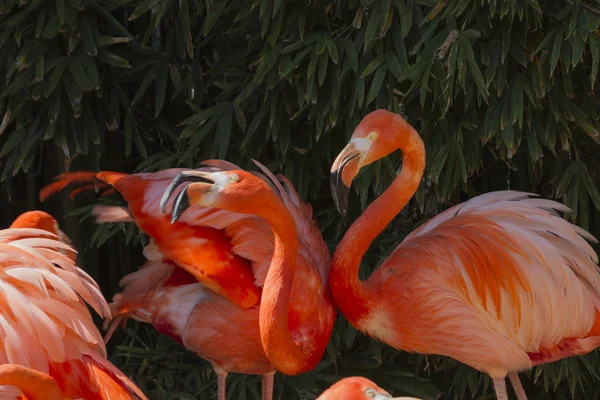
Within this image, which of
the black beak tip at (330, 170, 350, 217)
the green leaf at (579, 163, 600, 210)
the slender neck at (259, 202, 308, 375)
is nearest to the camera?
the slender neck at (259, 202, 308, 375)

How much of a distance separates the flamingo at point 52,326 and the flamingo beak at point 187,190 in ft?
Answer: 0.99

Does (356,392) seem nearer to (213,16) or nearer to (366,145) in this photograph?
(366,145)

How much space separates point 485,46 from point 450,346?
112 centimetres

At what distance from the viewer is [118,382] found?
2496 mm

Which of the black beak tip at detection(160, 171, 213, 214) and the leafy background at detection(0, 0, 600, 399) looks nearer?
the black beak tip at detection(160, 171, 213, 214)

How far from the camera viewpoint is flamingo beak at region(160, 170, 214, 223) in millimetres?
2648

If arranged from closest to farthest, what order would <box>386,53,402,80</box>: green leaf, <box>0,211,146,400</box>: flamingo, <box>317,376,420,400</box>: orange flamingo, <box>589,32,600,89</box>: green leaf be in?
<box>317,376,420,400</box>: orange flamingo, <box>0,211,146,400</box>: flamingo, <box>589,32,600,89</box>: green leaf, <box>386,53,402,80</box>: green leaf

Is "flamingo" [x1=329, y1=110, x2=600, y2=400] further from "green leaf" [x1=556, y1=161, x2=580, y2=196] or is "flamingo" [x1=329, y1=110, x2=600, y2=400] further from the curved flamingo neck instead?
"green leaf" [x1=556, y1=161, x2=580, y2=196]

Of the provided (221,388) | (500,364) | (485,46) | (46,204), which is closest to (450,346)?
(500,364)

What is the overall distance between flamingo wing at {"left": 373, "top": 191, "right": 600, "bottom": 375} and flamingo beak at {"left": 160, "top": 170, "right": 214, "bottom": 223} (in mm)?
830

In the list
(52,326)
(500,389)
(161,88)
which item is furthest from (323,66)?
(52,326)

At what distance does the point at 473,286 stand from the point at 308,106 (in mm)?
1086

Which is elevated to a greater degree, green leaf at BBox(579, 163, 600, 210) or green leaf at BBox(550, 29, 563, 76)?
green leaf at BBox(550, 29, 563, 76)

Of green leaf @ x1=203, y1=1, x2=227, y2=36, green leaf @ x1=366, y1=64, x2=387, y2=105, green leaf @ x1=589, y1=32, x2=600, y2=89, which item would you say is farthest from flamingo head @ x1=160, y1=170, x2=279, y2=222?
green leaf @ x1=589, y1=32, x2=600, y2=89
